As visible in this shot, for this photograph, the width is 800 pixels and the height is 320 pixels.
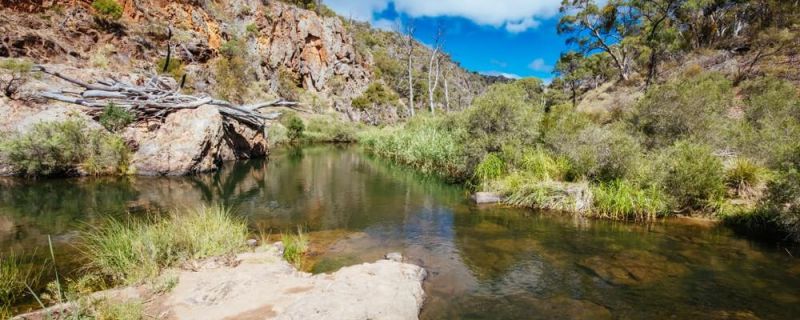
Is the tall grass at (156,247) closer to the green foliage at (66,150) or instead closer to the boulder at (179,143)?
the boulder at (179,143)

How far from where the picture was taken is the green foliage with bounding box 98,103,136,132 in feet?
62.6

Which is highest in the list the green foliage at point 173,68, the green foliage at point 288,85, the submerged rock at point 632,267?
the green foliage at point 288,85

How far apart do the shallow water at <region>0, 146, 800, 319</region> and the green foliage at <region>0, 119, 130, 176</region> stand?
3.34ft

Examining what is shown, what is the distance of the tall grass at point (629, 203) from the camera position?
38.1 feet

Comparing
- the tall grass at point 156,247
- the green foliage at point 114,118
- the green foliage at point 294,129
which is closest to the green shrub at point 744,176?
the tall grass at point 156,247

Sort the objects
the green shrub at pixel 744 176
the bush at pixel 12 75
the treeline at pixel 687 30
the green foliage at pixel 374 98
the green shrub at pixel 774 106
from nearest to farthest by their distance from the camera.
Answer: the green shrub at pixel 744 176 < the green shrub at pixel 774 106 < the bush at pixel 12 75 < the treeline at pixel 687 30 < the green foliage at pixel 374 98

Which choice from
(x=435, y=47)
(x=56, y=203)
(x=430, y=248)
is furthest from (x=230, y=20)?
(x=430, y=248)

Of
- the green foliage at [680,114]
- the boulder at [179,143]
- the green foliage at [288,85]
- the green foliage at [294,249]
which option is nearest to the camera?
the green foliage at [294,249]

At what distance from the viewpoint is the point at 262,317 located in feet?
17.0

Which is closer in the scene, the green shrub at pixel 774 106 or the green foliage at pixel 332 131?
the green shrub at pixel 774 106

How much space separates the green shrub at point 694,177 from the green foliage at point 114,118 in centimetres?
2333

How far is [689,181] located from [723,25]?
120 feet

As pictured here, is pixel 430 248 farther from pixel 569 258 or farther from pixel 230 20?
pixel 230 20

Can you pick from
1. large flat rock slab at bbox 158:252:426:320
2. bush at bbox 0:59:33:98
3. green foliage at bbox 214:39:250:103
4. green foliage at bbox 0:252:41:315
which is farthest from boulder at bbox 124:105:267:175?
green foliage at bbox 214:39:250:103
